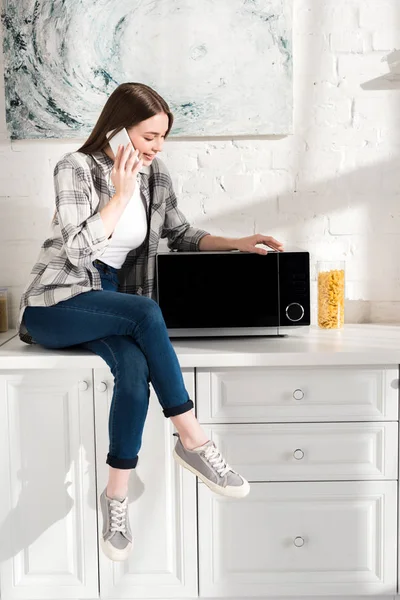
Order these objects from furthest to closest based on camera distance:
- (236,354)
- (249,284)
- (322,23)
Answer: (322,23) → (249,284) → (236,354)

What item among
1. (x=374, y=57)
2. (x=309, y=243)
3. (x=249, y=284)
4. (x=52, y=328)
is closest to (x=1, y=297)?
(x=52, y=328)

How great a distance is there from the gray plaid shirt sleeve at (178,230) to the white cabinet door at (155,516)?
44 centimetres

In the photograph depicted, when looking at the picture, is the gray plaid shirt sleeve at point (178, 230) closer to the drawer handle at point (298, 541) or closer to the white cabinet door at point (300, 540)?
the white cabinet door at point (300, 540)

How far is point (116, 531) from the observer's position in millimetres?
1745

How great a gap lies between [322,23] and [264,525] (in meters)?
1.46

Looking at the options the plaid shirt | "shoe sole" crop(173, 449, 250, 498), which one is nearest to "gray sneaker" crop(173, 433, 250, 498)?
"shoe sole" crop(173, 449, 250, 498)

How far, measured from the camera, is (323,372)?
6.13ft

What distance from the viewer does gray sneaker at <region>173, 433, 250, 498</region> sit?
1722 millimetres

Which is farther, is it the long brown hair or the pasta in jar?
the pasta in jar

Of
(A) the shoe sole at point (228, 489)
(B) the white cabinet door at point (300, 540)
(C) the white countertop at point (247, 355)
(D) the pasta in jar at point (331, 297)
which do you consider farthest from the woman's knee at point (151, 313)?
(D) the pasta in jar at point (331, 297)

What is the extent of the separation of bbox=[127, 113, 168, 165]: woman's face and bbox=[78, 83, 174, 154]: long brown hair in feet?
0.04

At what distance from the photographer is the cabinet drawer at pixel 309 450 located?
6.17 ft

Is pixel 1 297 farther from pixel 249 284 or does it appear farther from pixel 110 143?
pixel 249 284

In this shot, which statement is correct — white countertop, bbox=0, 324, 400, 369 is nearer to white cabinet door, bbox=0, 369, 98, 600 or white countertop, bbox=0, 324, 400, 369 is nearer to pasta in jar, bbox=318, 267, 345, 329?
white cabinet door, bbox=0, 369, 98, 600
